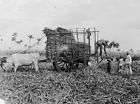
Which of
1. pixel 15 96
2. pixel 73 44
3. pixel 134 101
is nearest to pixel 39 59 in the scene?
pixel 73 44

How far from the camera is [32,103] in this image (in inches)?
396

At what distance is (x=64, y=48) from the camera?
15867 mm

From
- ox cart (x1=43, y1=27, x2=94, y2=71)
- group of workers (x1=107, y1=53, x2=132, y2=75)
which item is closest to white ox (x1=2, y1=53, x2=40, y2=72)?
ox cart (x1=43, y1=27, x2=94, y2=71)

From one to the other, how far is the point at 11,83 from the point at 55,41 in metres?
4.29

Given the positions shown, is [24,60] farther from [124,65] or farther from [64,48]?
[124,65]

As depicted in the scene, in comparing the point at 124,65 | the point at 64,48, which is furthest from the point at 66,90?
the point at 124,65

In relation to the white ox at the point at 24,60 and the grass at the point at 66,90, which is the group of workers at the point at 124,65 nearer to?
the grass at the point at 66,90

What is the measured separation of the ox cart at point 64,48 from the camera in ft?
52.2

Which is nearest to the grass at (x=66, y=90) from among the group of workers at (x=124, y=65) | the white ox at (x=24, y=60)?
the white ox at (x=24, y=60)

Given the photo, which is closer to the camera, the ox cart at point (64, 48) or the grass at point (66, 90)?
the grass at point (66, 90)

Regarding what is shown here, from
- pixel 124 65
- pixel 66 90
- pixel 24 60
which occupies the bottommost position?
pixel 66 90

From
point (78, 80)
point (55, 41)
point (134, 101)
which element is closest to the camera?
point (134, 101)

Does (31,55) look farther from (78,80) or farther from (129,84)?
(129,84)

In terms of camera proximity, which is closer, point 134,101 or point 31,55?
point 134,101
